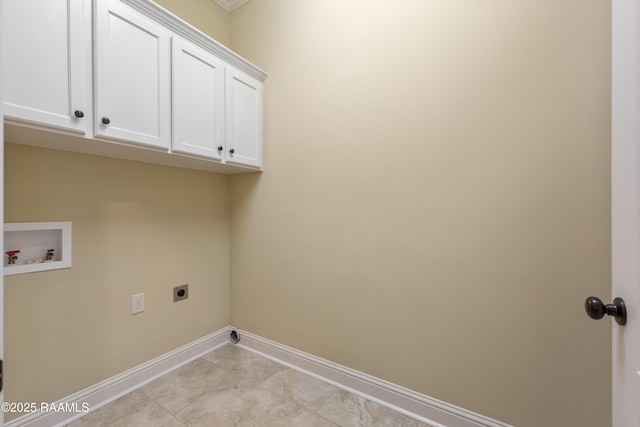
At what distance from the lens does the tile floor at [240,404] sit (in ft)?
4.59

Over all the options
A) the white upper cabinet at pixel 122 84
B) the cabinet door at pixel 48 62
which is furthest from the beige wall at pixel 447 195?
the cabinet door at pixel 48 62

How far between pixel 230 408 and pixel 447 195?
1606 millimetres

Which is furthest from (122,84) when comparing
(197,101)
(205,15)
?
(205,15)

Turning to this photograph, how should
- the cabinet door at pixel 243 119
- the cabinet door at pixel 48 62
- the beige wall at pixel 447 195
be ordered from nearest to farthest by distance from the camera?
the cabinet door at pixel 48 62
the beige wall at pixel 447 195
the cabinet door at pixel 243 119

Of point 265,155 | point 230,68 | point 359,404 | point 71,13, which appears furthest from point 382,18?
point 359,404

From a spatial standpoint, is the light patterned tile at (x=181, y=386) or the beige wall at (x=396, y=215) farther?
the light patterned tile at (x=181, y=386)

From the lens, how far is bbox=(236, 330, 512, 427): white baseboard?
1.35m

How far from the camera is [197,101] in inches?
62.9

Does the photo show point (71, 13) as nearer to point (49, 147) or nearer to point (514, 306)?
point (49, 147)

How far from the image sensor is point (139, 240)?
1697mm

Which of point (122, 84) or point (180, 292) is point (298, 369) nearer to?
point (180, 292)

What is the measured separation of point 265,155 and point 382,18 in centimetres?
110

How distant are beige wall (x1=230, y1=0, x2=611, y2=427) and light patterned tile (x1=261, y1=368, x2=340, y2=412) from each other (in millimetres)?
168

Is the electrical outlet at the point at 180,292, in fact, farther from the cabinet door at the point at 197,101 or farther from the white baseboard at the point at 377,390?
the cabinet door at the point at 197,101
